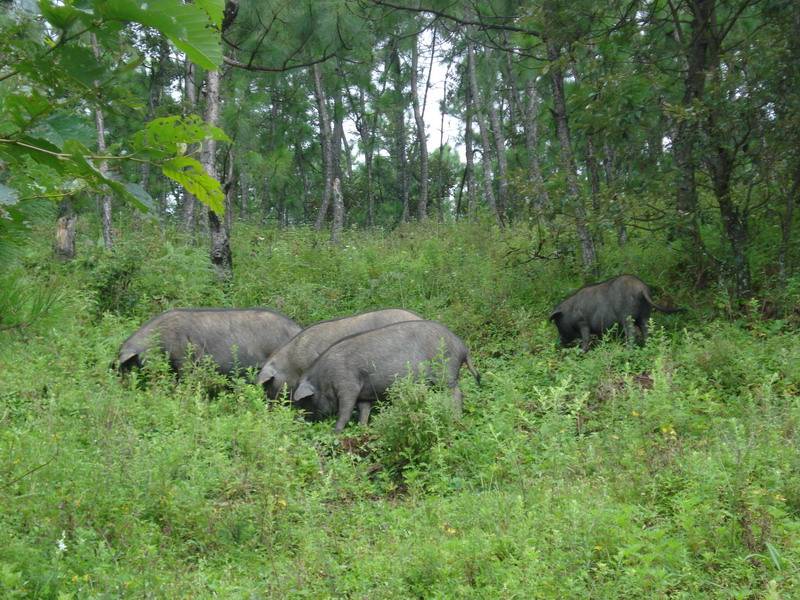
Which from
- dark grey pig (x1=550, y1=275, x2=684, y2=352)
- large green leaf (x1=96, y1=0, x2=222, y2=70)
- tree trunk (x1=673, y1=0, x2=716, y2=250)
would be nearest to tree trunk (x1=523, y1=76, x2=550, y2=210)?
dark grey pig (x1=550, y1=275, x2=684, y2=352)

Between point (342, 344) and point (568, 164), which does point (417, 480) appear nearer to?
point (342, 344)

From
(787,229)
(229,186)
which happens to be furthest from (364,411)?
(787,229)

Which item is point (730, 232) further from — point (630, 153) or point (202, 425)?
point (202, 425)

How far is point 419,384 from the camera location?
6887 millimetres

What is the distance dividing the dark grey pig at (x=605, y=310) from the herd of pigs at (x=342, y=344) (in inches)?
0.5

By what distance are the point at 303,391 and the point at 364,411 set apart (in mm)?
691

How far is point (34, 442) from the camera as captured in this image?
5488 millimetres

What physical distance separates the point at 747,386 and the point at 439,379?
2936 mm

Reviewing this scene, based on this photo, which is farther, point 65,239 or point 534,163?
point 534,163

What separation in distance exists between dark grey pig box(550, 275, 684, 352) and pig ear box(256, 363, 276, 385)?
13.8 ft

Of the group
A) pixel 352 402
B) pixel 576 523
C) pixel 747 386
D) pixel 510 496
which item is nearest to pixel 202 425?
pixel 352 402

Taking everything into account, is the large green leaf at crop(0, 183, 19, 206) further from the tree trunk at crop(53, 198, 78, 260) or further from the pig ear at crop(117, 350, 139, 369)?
the tree trunk at crop(53, 198, 78, 260)

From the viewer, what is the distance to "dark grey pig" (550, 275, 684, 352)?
A: 9.78 meters

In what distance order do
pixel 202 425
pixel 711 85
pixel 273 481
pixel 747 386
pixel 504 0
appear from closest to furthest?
pixel 273 481 < pixel 202 425 < pixel 747 386 < pixel 711 85 < pixel 504 0
